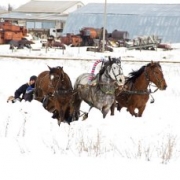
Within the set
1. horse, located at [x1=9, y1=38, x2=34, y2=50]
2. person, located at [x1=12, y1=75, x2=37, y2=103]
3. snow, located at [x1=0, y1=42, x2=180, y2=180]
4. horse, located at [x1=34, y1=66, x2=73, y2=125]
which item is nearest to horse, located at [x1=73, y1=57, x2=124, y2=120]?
horse, located at [x1=34, y1=66, x2=73, y2=125]

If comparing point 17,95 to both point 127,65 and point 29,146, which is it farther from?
point 127,65

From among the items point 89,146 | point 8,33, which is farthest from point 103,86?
point 8,33

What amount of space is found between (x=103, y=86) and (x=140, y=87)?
1.30 metres

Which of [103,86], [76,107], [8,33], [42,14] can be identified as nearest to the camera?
[103,86]

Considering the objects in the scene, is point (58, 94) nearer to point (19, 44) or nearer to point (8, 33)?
point (19, 44)

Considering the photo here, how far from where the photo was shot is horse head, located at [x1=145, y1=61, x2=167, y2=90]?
10430 millimetres

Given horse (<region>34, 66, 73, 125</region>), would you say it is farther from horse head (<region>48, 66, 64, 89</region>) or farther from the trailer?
the trailer

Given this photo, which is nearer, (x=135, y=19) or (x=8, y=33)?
(x=8, y=33)

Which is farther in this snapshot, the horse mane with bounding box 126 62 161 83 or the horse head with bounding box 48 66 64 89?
the horse mane with bounding box 126 62 161 83

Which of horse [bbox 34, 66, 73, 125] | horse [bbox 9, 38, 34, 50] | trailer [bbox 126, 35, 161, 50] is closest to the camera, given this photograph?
horse [bbox 34, 66, 73, 125]

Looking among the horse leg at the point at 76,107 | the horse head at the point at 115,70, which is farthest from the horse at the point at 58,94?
the horse head at the point at 115,70

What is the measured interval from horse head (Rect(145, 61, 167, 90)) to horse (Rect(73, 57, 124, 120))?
105cm

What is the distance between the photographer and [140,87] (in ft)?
35.3

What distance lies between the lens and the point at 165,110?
12.3m
